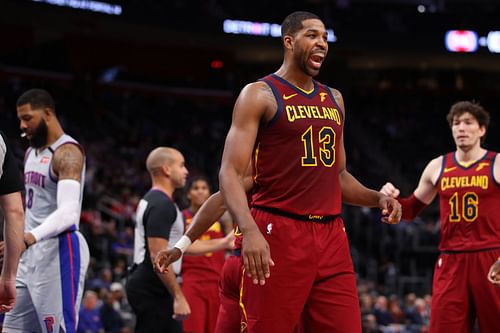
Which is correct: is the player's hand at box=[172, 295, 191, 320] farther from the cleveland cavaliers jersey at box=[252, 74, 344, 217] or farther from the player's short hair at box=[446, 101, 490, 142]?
the player's short hair at box=[446, 101, 490, 142]

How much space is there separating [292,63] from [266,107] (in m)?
0.36

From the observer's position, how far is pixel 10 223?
14.9ft

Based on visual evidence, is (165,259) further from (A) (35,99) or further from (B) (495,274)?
(B) (495,274)

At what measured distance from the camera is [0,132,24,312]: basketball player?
176 inches

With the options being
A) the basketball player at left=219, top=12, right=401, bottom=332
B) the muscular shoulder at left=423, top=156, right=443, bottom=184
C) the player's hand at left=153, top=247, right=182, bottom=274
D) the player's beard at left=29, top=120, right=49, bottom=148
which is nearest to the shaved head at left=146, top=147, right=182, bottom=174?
the player's beard at left=29, top=120, right=49, bottom=148

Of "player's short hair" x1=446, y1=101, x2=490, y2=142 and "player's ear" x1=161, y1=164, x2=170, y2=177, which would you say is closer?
"player's short hair" x1=446, y1=101, x2=490, y2=142

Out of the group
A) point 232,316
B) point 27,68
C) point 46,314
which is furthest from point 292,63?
point 27,68

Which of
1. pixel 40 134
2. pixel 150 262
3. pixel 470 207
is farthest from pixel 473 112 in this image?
pixel 40 134

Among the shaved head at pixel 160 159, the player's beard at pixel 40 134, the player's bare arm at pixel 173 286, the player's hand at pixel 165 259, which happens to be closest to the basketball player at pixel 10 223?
the player's hand at pixel 165 259

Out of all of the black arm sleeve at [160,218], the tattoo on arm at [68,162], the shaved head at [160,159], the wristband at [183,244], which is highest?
the shaved head at [160,159]

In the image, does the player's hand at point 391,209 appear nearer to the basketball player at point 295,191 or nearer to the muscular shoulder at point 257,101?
the basketball player at point 295,191

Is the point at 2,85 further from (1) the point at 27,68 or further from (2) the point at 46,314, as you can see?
(2) the point at 46,314

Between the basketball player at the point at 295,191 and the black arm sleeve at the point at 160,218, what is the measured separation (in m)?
2.11

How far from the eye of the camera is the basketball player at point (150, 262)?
6.77m
